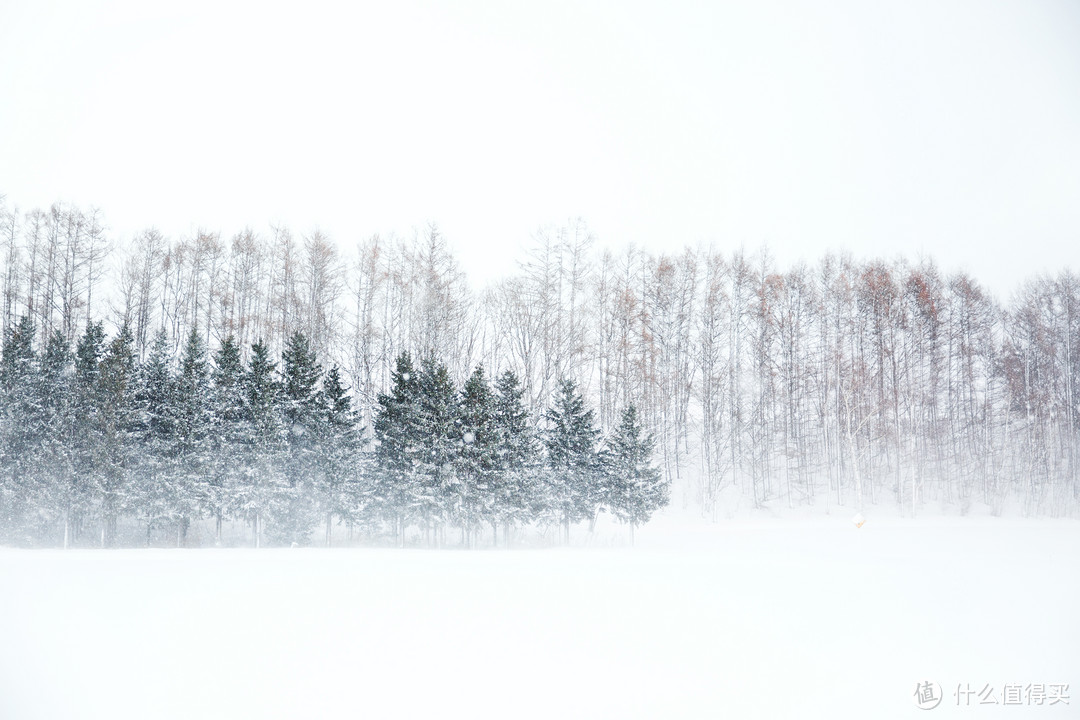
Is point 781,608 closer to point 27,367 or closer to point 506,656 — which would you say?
point 506,656

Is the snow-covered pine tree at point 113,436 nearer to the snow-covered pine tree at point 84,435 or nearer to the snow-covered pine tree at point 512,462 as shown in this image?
the snow-covered pine tree at point 84,435

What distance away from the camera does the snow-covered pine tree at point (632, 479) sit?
848 inches

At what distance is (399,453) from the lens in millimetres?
21141

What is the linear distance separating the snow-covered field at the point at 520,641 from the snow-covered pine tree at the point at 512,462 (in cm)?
1052

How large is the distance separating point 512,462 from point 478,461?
1.27 meters

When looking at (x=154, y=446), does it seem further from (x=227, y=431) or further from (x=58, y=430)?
(x=58, y=430)

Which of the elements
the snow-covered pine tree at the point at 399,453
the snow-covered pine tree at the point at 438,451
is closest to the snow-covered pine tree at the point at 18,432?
the snow-covered pine tree at the point at 399,453

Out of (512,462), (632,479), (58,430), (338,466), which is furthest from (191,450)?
(632,479)

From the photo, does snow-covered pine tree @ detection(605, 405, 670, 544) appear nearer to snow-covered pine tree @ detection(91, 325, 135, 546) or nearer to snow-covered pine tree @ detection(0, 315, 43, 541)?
snow-covered pine tree @ detection(91, 325, 135, 546)

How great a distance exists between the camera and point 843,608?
7629 millimetres

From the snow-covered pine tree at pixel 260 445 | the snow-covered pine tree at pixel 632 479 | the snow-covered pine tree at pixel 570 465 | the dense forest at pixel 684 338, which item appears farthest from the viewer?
the dense forest at pixel 684 338

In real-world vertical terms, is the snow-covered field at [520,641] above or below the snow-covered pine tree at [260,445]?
below

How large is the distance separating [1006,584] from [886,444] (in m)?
23.5

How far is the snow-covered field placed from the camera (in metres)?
4.95
